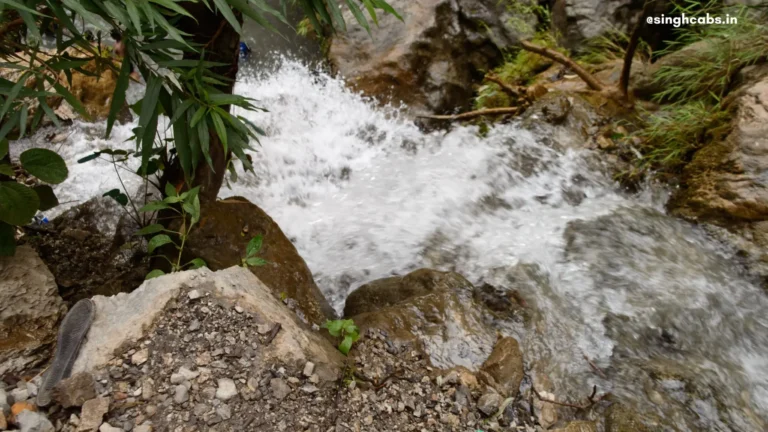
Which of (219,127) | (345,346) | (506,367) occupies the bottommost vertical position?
(506,367)

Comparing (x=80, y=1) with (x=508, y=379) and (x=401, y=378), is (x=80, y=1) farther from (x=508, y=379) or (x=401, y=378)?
(x=508, y=379)

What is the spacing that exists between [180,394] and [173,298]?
13.9 inches

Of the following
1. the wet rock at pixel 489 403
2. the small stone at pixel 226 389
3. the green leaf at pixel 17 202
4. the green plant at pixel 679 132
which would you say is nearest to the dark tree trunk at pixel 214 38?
the green leaf at pixel 17 202

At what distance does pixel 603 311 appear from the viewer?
9.95ft

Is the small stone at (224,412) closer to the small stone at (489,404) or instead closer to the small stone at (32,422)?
the small stone at (32,422)

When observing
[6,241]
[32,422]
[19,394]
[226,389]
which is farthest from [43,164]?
[226,389]

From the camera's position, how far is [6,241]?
1.78 m

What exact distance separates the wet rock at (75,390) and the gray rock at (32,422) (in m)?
0.06

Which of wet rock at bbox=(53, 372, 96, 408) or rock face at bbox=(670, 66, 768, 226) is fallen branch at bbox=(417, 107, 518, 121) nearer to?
rock face at bbox=(670, 66, 768, 226)

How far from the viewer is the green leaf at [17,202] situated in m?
1.71

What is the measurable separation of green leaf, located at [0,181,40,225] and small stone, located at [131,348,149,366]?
693 millimetres

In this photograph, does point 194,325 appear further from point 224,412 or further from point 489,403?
point 489,403

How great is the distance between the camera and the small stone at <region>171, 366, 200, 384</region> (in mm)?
1509

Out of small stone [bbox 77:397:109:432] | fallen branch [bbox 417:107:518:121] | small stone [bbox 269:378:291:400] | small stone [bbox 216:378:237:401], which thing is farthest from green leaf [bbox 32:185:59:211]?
fallen branch [bbox 417:107:518:121]
